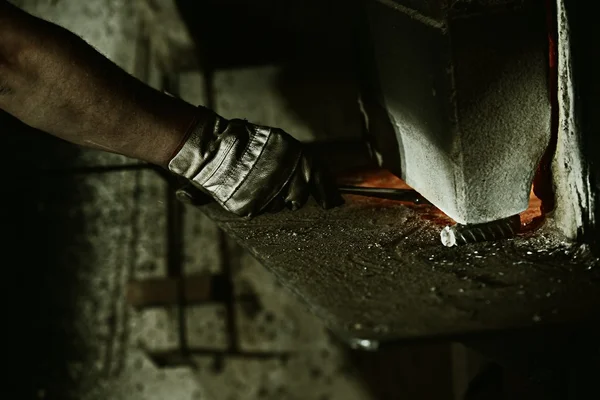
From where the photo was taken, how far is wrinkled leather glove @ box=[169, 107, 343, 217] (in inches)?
60.7

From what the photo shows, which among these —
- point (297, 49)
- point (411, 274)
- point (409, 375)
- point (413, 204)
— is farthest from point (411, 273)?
point (409, 375)

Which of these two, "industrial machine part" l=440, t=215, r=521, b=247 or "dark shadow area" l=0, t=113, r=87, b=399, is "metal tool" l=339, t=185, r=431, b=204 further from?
"dark shadow area" l=0, t=113, r=87, b=399

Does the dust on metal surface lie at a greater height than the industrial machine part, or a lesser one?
lesser

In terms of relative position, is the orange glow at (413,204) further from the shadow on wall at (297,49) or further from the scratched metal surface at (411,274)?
the shadow on wall at (297,49)

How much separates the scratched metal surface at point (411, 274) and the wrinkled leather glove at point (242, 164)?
0.06 m

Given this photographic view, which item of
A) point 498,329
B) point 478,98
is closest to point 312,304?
point 498,329

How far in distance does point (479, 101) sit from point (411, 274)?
15.6 inches

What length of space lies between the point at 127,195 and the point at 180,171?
1.03m

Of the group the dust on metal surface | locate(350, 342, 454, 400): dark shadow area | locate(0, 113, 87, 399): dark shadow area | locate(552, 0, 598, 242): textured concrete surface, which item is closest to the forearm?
the dust on metal surface

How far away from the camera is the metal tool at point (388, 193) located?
66.4 inches

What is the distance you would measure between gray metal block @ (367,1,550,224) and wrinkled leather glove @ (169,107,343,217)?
0.32m

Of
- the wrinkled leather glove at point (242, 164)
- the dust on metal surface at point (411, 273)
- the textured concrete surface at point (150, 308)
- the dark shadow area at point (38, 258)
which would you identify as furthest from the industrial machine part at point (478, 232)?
the dark shadow area at point (38, 258)

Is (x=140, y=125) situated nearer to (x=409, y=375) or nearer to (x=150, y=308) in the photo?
(x=150, y=308)

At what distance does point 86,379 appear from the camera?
8.41ft
